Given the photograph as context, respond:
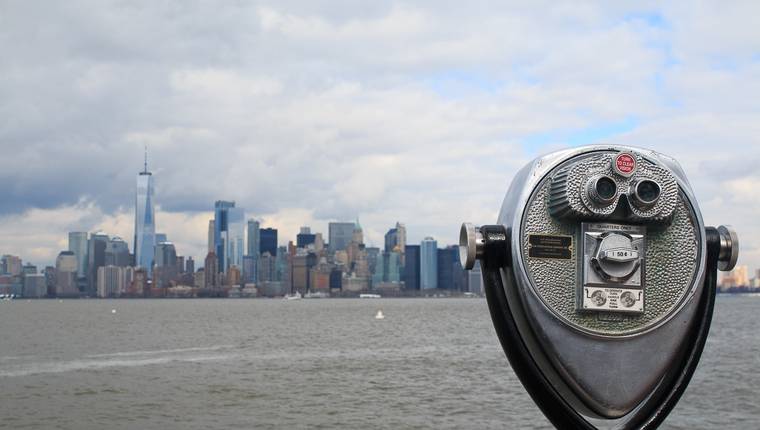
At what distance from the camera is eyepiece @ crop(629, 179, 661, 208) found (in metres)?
4.78

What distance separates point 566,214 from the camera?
15.8 feet

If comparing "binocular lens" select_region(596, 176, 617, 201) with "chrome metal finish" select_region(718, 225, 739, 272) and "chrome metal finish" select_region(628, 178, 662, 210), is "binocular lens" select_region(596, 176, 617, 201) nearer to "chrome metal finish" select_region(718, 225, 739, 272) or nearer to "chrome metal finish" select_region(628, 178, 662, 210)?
"chrome metal finish" select_region(628, 178, 662, 210)

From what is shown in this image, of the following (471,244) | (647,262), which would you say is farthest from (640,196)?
(471,244)

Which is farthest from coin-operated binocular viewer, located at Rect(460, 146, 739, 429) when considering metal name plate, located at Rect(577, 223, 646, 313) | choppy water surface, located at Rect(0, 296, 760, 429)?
choppy water surface, located at Rect(0, 296, 760, 429)

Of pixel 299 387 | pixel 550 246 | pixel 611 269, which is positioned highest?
Result: pixel 550 246

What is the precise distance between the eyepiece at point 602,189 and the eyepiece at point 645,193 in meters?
0.09

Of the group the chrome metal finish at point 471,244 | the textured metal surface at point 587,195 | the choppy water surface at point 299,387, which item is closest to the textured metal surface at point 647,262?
the textured metal surface at point 587,195

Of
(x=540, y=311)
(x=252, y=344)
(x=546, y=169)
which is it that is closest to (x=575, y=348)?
(x=540, y=311)

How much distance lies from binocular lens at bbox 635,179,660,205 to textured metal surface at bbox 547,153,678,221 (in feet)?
0.10

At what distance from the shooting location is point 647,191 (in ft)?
15.8

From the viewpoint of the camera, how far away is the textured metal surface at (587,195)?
15.7ft

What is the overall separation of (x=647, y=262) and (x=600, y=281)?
28cm

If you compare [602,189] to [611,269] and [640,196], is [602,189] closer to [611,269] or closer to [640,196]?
[640,196]

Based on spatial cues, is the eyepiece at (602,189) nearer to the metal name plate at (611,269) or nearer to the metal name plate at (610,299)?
the metal name plate at (611,269)
